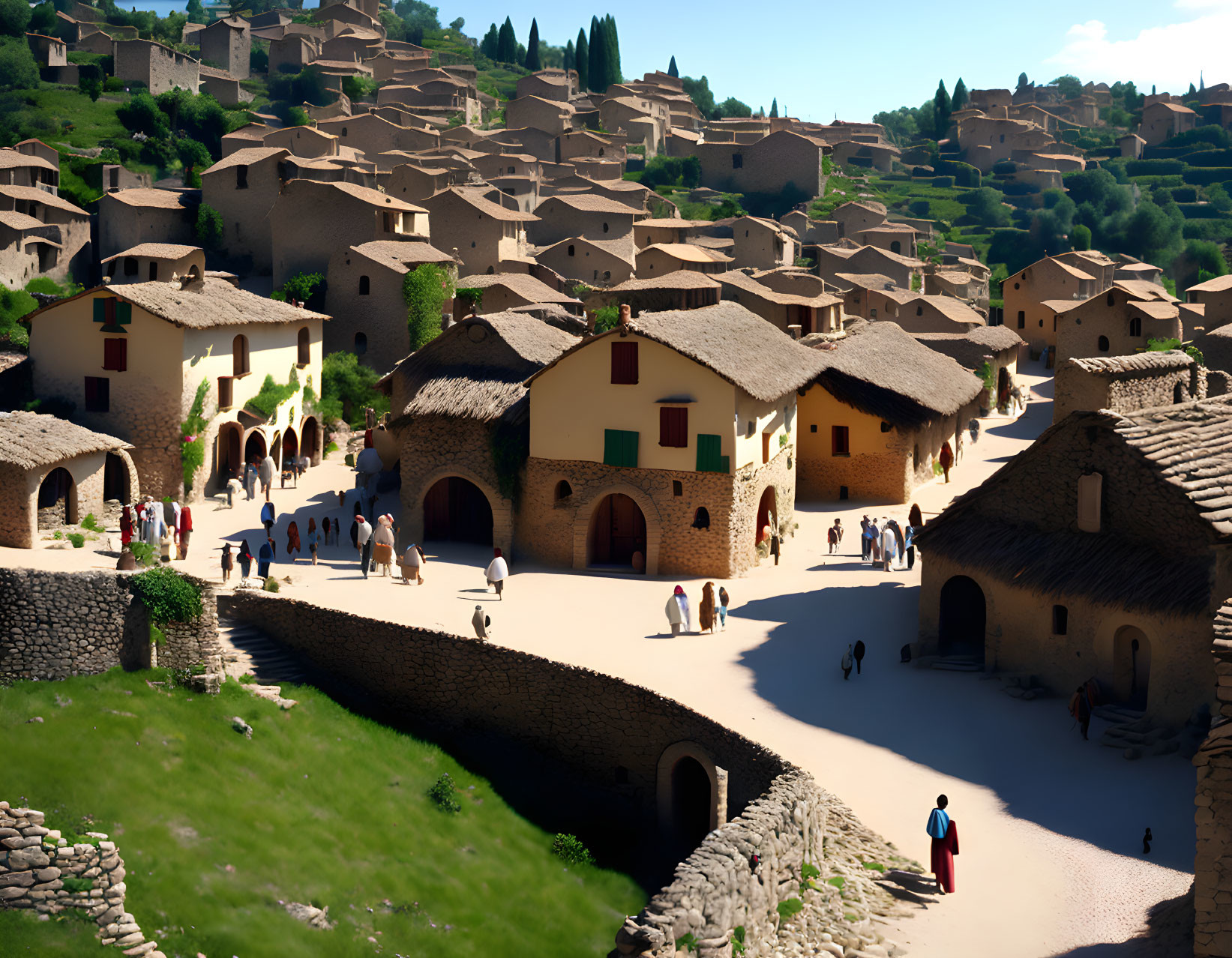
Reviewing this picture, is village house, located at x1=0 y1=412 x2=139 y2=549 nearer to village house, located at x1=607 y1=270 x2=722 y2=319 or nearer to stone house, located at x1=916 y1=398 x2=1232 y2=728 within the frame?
stone house, located at x1=916 y1=398 x2=1232 y2=728

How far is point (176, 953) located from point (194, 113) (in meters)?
78.1

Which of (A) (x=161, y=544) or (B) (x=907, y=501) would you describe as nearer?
(A) (x=161, y=544)

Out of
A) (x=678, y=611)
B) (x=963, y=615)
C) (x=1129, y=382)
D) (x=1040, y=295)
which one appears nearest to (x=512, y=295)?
(x=678, y=611)

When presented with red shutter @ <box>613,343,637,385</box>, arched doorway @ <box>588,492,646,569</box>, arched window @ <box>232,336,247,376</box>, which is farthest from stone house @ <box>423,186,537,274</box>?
red shutter @ <box>613,343,637,385</box>

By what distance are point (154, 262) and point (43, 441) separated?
28393 millimetres

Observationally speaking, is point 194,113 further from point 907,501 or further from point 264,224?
point 907,501

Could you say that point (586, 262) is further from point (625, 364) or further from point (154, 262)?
point (625, 364)

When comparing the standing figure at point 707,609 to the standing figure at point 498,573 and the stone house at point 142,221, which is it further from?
the stone house at point 142,221

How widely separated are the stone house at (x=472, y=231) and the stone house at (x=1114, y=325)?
25.8m

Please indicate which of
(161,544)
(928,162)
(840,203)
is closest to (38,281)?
(161,544)

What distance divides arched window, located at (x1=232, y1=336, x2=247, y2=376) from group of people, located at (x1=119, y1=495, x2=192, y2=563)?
318 inches

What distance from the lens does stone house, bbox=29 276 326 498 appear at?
37.2 meters

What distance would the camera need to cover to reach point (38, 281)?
61500mm

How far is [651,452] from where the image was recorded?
3194cm
